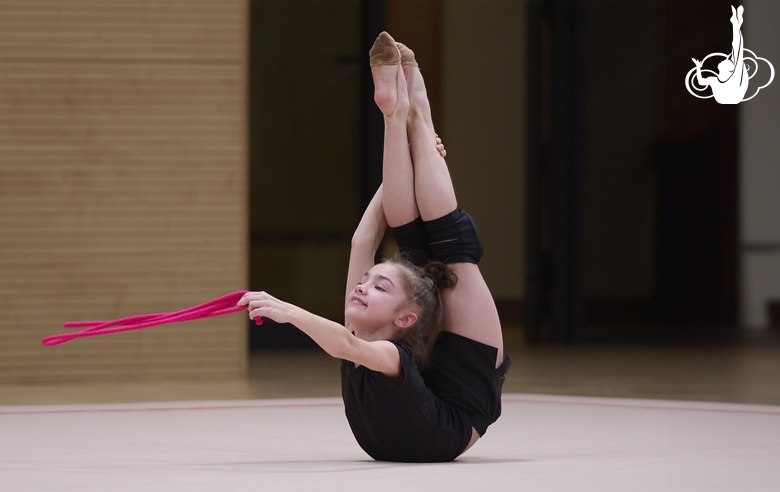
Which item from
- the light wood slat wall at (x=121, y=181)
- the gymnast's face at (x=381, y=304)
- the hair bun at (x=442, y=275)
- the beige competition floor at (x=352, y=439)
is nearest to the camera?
the beige competition floor at (x=352, y=439)

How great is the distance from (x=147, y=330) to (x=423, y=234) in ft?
9.04

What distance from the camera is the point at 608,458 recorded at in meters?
2.64

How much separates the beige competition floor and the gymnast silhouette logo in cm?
267

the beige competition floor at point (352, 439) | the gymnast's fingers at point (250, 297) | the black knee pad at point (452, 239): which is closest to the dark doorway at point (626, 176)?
the beige competition floor at point (352, 439)

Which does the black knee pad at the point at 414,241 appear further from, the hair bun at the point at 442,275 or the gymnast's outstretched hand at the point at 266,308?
the gymnast's outstretched hand at the point at 266,308

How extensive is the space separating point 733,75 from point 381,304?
6.25m

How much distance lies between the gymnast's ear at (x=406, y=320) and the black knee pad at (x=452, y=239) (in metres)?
0.20

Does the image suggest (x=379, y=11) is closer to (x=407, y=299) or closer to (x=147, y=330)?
(x=147, y=330)

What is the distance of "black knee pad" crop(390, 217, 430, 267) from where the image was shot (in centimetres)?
260

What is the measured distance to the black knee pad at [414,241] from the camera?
2.60 meters

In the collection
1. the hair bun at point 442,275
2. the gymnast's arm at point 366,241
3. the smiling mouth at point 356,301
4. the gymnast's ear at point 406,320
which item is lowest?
the gymnast's ear at point 406,320

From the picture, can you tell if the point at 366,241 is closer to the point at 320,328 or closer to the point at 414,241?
the point at 414,241

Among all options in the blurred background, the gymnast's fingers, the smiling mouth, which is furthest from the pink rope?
the blurred background

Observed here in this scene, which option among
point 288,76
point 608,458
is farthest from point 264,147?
point 608,458
